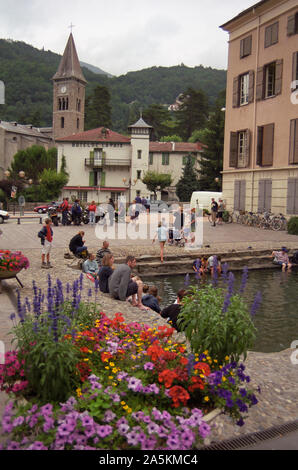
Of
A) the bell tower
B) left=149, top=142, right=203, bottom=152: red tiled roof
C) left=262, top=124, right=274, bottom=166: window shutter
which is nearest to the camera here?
left=262, top=124, right=274, bottom=166: window shutter

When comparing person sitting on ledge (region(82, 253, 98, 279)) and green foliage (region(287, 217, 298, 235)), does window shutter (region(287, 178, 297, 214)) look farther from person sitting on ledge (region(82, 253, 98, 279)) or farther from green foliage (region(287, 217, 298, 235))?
person sitting on ledge (region(82, 253, 98, 279))

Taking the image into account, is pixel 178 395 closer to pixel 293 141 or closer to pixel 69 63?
pixel 293 141

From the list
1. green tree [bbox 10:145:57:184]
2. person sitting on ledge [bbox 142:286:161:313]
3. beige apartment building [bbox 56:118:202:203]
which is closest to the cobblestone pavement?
person sitting on ledge [bbox 142:286:161:313]

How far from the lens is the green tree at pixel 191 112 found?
290 ft

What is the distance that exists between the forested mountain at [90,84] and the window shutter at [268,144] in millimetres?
77461

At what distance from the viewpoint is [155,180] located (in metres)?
56.0

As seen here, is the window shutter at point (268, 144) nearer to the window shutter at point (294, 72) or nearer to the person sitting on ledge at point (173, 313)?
the window shutter at point (294, 72)

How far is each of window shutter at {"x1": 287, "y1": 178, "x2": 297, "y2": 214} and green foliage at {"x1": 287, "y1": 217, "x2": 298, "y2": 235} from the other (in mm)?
1314

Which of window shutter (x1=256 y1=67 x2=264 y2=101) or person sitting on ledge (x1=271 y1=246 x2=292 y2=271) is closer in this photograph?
person sitting on ledge (x1=271 y1=246 x2=292 y2=271)

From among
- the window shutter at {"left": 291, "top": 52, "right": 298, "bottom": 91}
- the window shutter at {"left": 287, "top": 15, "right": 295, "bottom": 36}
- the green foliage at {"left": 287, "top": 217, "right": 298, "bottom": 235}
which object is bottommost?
the green foliage at {"left": 287, "top": 217, "right": 298, "bottom": 235}

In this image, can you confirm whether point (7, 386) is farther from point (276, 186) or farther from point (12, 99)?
point (12, 99)

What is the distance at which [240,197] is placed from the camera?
96.1 ft

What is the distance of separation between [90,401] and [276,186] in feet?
78.0

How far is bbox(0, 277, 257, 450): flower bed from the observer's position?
360 cm
